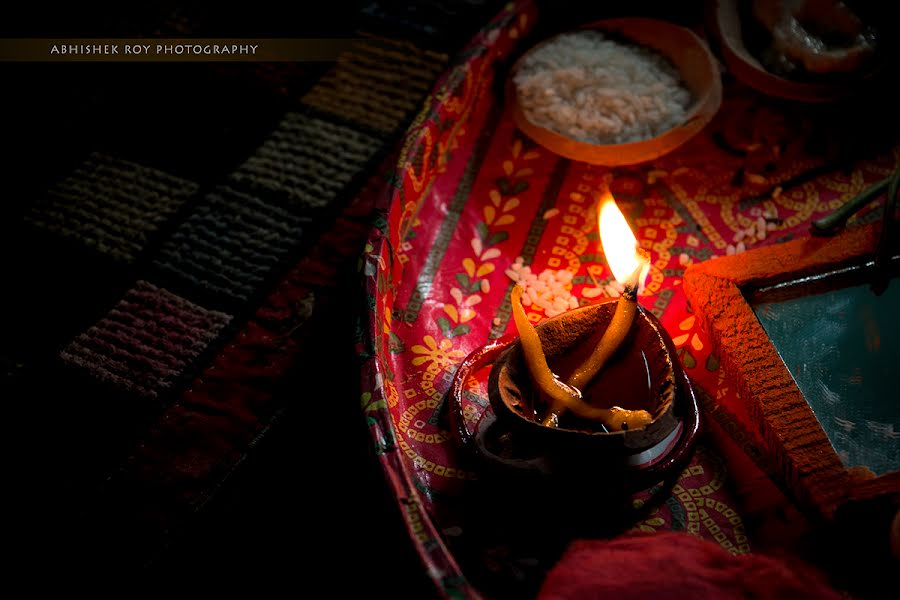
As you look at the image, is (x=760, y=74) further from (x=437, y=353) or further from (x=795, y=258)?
(x=437, y=353)

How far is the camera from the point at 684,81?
1.86 m

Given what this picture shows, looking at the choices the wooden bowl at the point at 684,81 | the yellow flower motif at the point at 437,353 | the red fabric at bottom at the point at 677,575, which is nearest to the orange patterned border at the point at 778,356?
the red fabric at bottom at the point at 677,575

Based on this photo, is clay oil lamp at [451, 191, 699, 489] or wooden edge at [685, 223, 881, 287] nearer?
clay oil lamp at [451, 191, 699, 489]

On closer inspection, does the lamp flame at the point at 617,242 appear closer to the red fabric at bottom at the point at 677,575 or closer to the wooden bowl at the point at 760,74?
the red fabric at bottom at the point at 677,575

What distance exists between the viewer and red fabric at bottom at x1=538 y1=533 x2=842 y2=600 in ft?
3.37

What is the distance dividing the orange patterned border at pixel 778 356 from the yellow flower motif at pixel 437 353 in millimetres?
534

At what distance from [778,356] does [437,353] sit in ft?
2.25

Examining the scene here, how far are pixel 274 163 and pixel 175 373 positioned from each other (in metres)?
0.79

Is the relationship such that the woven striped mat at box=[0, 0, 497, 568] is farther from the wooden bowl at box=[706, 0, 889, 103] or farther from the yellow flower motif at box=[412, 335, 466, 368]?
the wooden bowl at box=[706, 0, 889, 103]

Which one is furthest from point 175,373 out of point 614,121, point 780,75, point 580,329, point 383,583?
point 780,75

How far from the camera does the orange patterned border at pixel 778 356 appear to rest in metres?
1.14

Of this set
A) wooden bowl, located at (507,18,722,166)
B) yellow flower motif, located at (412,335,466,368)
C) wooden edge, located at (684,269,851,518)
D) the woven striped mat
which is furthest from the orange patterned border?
the woven striped mat

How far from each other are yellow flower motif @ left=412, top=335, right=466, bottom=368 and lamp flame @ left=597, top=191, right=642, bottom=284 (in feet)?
1.36

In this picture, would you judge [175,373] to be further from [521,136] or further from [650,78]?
Result: [650,78]
